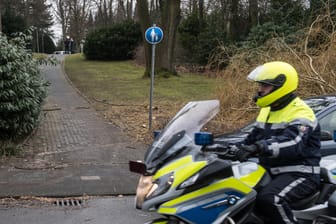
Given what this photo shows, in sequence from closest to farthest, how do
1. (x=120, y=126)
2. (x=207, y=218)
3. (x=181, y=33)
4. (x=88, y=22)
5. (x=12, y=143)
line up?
(x=207, y=218), (x=12, y=143), (x=120, y=126), (x=181, y=33), (x=88, y=22)

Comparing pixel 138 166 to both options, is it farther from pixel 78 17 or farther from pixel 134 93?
pixel 78 17

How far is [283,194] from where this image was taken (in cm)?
381

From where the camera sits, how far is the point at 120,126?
12867 mm

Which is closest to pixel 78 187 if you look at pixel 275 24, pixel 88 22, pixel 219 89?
pixel 219 89

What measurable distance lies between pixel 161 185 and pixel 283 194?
3.33 ft

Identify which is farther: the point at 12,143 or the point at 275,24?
the point at 275,24

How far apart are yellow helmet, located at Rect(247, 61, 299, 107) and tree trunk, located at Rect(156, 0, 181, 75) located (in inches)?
790

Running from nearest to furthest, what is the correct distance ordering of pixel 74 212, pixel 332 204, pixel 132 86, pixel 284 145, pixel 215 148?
pixel 215 148, pixel 284 145, pixel 332 204, pixel 74 212, pixel 132 86

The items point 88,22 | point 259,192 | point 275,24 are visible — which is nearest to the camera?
point 259,192

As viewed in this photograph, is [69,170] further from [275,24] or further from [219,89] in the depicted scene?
[275,24]

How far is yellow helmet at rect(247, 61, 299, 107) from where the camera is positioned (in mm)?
3834

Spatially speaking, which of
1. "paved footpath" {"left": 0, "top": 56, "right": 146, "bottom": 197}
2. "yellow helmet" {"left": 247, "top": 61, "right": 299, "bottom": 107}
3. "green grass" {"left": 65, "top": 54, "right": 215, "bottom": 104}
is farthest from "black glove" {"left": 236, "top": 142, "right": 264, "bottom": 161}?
"green grass" {"left": 65, "top": 54, "right": 215, "bottom": 104}

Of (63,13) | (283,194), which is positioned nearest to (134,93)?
(283,194)

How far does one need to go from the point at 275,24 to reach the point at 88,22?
159 feet
